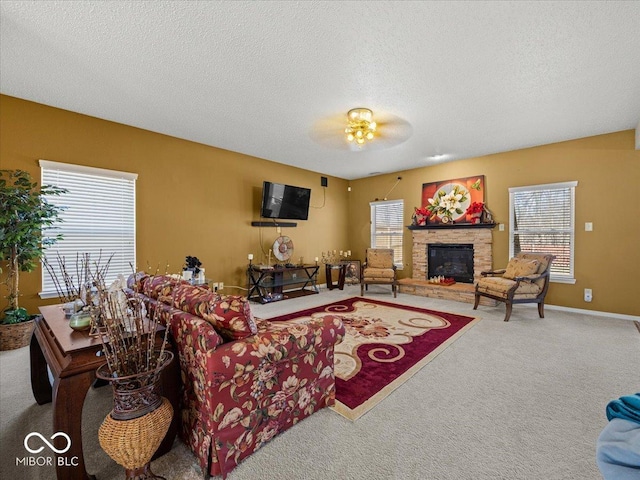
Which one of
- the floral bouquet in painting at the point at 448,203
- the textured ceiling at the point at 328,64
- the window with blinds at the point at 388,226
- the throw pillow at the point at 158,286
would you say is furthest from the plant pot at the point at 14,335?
the floral bouquet in painting at the point at 448,203

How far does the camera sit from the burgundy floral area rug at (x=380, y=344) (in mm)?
2166

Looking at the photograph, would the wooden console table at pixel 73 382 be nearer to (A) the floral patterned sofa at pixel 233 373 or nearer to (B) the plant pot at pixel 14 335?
(A) the floral patterned sofa at pixel 233 373

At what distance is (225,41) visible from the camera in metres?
2.26

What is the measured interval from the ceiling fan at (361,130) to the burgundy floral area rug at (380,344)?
2512 millimetres

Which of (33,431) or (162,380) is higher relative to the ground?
(162,380)

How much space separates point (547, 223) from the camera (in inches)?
185

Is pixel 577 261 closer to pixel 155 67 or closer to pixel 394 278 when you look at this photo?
pixel 394 278

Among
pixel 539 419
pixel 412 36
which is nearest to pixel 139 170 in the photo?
pixel 412 36

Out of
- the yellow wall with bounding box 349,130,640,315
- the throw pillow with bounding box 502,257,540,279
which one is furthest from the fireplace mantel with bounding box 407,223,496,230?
the throw pillow with bounding box 502,257,540,279

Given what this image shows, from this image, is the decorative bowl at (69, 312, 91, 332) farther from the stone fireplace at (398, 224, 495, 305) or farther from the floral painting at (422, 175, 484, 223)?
the floral painting at (422, 175, 484, 223)

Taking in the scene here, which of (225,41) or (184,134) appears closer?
(225,41)

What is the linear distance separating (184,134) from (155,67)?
5.75 ft

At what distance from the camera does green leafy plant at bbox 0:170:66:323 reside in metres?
2.79

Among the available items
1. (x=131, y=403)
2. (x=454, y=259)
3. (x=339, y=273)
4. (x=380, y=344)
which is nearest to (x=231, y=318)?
(x=131, y=403)
